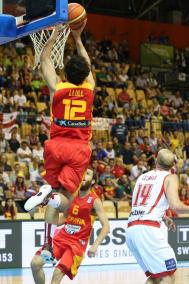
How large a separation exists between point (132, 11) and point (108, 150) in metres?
12.7

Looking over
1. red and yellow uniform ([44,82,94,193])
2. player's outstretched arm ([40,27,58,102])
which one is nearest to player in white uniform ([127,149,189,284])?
red and yellow uniform ([44,82,94,193])

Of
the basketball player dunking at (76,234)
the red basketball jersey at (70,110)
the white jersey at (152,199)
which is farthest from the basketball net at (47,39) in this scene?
the white jersey at (152,199)

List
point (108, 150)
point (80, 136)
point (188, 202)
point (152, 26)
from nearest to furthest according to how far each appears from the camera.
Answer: point (80, 136), point (188, 202), point (108, 150), point (152, 26)

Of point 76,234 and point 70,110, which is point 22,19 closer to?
point 70,110

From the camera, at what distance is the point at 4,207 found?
14.2 m

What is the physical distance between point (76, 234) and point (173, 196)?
65.8 inches

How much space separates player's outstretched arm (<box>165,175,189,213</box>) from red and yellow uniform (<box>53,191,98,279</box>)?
4.64 ft

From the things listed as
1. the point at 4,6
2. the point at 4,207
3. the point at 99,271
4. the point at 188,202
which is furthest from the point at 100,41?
the point at 4,6

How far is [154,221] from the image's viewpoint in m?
7.08

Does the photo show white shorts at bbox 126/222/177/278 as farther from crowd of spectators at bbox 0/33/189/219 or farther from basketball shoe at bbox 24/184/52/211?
crowd of spectators at bbox 0/33/189/219

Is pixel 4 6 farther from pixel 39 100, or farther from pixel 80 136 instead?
pixel 39 100

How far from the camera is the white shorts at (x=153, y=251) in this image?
6.95 m

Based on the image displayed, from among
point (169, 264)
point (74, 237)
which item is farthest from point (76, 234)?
point (169, 264)

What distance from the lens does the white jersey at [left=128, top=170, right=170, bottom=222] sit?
278 inches
